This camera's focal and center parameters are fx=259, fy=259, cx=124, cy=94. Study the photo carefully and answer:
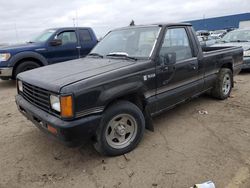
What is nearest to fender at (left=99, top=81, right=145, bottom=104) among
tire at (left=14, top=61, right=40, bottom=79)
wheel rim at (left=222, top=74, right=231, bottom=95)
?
wheel rim at (left=222, top=74, right=231, bottom=95)

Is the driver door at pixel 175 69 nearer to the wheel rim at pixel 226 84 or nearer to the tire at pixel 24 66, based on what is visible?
the wheel rim at pixel 226 84

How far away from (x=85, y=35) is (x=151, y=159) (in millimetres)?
6842

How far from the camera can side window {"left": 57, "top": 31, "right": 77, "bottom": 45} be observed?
8867 millimetres

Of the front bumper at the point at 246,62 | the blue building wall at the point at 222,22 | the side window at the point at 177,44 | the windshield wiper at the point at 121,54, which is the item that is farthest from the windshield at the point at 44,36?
the blue building wall at the point at 222,22

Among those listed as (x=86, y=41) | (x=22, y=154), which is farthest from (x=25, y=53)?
(x=22, y=154)

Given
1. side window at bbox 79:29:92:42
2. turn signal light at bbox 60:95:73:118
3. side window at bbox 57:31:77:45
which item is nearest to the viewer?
turn signal light at bbox 60:95:73:118

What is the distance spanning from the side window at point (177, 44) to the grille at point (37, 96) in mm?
Answer: 1841

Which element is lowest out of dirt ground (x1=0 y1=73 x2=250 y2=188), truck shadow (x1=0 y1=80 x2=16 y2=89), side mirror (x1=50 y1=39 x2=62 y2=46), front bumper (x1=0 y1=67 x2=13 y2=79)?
dirt ground (x1=0 y1=73 x2=250 y2=188)

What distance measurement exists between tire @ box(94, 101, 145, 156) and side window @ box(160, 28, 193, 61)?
108 centimetres

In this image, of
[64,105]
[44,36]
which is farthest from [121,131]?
[44,36]

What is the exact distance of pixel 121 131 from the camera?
361 centimetres

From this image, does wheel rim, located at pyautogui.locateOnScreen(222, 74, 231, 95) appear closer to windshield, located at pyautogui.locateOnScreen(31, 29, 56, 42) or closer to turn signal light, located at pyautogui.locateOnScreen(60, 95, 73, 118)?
turn signal light, located at pyautogui.locateOnScreen(60, 95, 73, 118)

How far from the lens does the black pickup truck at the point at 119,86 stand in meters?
3.05

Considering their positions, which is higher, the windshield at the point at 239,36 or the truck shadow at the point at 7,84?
the windshield at the point at 239,36
